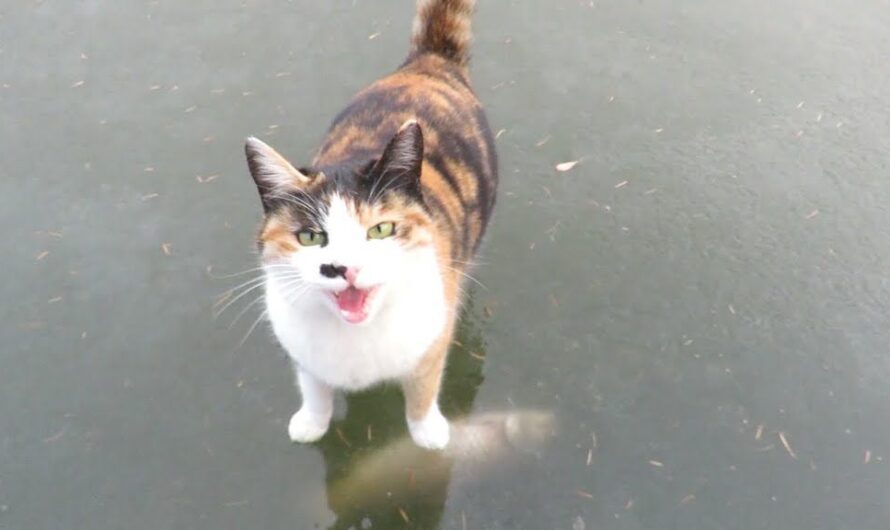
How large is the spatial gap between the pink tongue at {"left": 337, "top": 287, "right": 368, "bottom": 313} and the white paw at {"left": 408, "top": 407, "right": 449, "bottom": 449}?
29.1 inches

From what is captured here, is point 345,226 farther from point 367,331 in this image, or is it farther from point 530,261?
point 530,261

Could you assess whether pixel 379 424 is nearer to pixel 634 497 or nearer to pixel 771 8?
pixel 634 497

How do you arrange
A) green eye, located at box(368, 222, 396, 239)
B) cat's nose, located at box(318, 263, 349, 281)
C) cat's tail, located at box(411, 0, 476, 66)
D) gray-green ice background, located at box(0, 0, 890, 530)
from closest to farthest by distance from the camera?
1. cat's nose, located at box(318, 263, 349, 281)
2. green eye, located at box(368, 222, 396, 239)
3. gray-green ice background, located at box(0, 0, 890, 530)
4. cat's tail, located at box(411, 0, 476, 66)

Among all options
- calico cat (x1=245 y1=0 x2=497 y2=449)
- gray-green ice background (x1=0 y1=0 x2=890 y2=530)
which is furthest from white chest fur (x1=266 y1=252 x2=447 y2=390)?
gray-green ice background (x1=0 y1=0 x2=890 y2=530)

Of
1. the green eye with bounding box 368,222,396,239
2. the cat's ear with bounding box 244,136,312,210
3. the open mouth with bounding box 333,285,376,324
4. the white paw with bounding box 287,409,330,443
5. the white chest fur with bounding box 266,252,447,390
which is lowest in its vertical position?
the white paw with bounding box 287,409,330,443

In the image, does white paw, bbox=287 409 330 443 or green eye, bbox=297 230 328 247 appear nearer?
green eye, bbox=297 230 328 247

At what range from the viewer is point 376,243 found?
173 centimetres

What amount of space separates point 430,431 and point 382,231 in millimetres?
856

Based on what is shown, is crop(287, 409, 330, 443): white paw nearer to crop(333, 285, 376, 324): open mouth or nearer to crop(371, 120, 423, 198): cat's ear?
crop(333, 285, 376, 324): open mouth

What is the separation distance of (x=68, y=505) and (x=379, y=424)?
99 cm

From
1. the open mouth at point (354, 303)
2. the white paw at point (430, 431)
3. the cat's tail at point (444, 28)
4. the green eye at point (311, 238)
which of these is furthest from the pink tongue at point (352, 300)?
the cat's tail at point (444, 28)

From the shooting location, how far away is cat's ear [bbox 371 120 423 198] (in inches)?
67.3

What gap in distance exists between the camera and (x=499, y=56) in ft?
12.5

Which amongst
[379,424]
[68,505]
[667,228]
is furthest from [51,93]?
[667,228]
